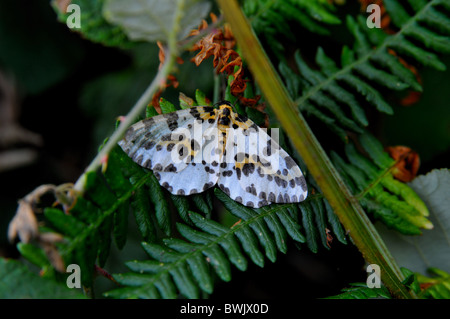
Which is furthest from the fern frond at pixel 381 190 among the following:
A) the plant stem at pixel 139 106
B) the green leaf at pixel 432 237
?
the plant stem at pixel 139 106

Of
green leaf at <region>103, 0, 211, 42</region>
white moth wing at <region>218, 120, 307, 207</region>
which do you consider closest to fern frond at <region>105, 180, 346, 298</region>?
white moth wing at <region>218, 120, 307, 207</region>

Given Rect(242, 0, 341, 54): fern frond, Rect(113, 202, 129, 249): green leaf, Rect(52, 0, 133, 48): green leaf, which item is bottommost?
Rect(113, 202, 129, 249): green leaf

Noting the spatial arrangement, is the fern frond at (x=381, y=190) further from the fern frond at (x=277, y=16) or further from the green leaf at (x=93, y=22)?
the green leaf at (x=93, y=22)

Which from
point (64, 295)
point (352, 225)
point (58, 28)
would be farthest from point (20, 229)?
point (58, 28)

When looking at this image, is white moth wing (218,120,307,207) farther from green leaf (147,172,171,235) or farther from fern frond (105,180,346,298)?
green leaf (147,172,171,235)

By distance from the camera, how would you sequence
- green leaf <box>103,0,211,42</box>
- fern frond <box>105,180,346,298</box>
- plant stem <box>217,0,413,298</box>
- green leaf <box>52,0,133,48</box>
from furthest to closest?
green leaf <box>52,0,133,48</box>, plant stem <box>217,0,413,298</box>, fern frond <box>105,180,346,298</box>, green leaf <box>103,0,211,42</box>
